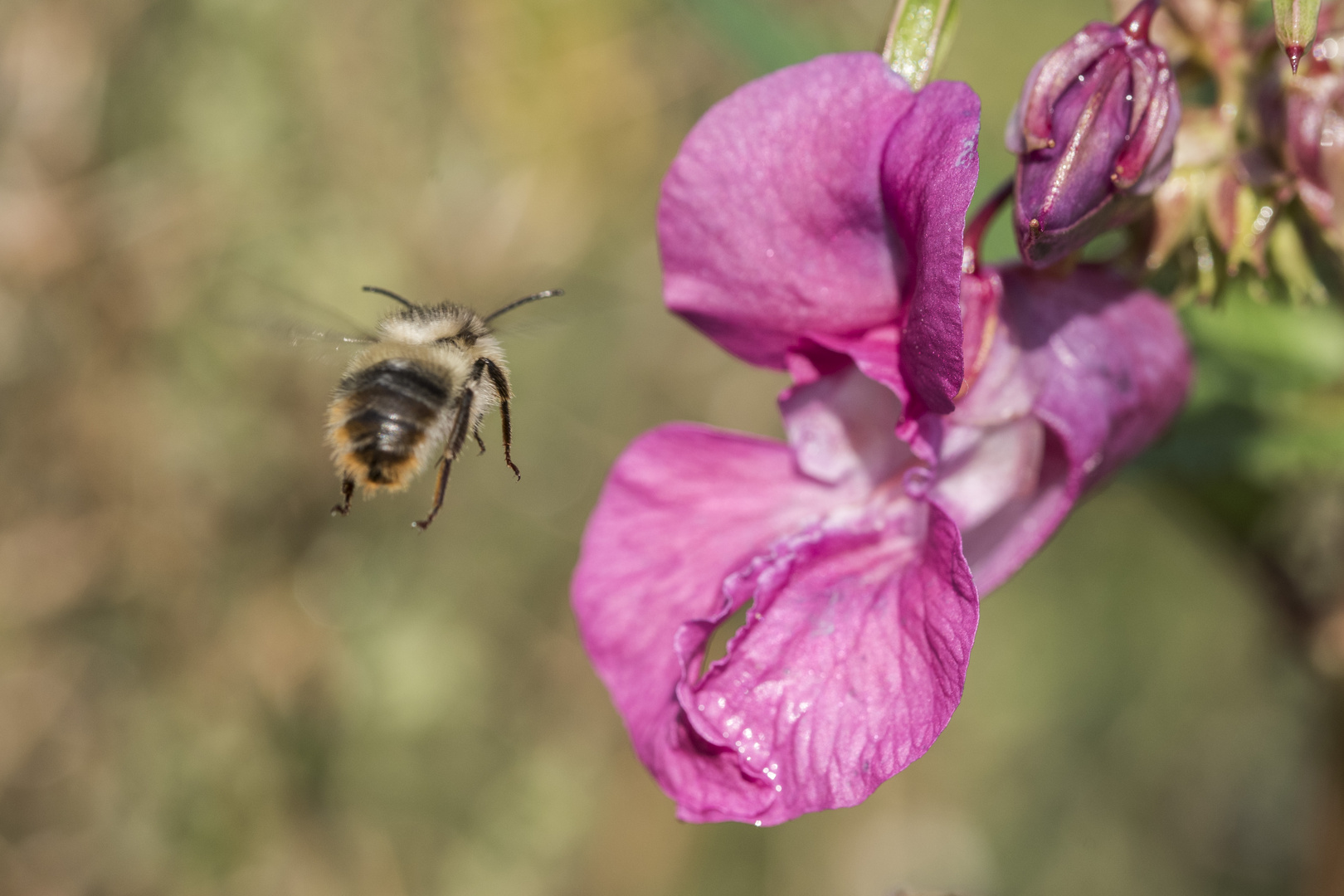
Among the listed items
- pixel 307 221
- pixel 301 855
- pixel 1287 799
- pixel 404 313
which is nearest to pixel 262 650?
pixel 301 855

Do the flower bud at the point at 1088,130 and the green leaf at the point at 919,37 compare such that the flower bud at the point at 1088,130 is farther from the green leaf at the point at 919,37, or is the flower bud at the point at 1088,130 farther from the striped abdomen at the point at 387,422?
the striped abdomen at the point at 387,422

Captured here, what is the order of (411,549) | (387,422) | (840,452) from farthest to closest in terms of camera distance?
(411,549) < (387,422) < (840,452)

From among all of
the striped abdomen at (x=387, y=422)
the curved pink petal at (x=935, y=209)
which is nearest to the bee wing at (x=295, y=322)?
the striped abdomen at (x=387, y=422)

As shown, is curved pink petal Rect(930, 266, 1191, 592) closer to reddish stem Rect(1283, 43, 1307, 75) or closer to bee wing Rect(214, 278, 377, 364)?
reddish stem Rect(1283, 43, 1307, 75)

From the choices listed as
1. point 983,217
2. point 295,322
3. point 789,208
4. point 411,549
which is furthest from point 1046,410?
point 411,549

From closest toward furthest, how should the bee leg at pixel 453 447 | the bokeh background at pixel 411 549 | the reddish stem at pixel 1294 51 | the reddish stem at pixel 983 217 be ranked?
the reddish stem at pixel 1294 51
the reddish stem at pixel 983 217
the bee leg at pixel 453 447
the bokeh background at pixel 411 549

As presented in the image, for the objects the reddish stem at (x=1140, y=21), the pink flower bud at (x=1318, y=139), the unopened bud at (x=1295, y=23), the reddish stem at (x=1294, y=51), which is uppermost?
the unopened bud at (x=1295, y=23)

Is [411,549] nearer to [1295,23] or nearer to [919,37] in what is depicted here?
[919,37]
